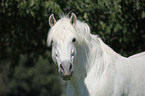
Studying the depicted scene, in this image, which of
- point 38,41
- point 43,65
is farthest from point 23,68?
point 38,41

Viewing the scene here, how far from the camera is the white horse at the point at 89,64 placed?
3178 mm

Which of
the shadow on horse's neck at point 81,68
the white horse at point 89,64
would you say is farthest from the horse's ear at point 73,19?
the shadow on horse's neck at point 81,68

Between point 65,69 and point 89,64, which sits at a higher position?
point 65,69

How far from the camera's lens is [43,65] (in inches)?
1516

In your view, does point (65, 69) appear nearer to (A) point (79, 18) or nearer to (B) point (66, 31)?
(B) point (66, 31)

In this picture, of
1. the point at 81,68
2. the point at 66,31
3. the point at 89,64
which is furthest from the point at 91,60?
the point at 66,31

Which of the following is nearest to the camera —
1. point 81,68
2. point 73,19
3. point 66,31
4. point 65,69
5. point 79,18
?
point 65,69

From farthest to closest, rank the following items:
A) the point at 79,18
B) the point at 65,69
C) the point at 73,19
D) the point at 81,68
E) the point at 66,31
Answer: the point at 79,18 → the point at 81,68 → the point at 73,19 → the point at 66,31 → the point at 65,69

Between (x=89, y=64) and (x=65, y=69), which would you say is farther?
(x=89, y=64)

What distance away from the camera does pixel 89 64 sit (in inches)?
140

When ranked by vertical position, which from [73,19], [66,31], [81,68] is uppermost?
[73,19]

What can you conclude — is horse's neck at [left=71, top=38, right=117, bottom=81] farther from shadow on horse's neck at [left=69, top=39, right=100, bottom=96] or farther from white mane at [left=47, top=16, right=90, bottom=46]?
white mane at [left=47, top=16, right=90, bottom=46]

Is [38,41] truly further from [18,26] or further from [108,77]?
[108,77]

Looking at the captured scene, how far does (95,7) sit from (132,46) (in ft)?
7.44
